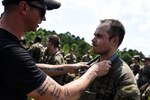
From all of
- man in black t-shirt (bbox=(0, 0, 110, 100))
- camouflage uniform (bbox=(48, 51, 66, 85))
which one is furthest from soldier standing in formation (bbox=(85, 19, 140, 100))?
camouflage uniform (bbox=(48, 51, 66, 85))

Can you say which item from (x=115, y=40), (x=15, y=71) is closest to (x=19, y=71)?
(x=15, y=71)

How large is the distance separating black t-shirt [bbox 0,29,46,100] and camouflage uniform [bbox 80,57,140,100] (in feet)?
4.03

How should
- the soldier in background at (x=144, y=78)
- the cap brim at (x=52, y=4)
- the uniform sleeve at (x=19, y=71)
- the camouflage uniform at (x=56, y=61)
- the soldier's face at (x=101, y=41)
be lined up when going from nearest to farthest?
the uniform sleeve at (x=19, y=71), the cap brim at (x=52, y=4), the soldier's face at (x=101, y=41), the camouflage uniform at (x=56, y=61), the soldier in background at (x=144, y=78)

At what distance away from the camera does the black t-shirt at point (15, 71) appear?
9.16ft

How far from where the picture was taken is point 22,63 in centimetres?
280

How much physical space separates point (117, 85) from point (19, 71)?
1.44 m

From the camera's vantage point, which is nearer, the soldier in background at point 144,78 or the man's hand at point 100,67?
the man's hand at point 100,67

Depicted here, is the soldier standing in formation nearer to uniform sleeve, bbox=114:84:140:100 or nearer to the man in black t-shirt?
uniform sleeve, bbox=114:84:140:100

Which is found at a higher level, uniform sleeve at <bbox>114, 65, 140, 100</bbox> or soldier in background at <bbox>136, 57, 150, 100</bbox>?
uniform sleeve at <bbox>114, 65, 140, 100</bbox>

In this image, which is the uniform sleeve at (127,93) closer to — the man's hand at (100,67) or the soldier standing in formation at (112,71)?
the soldier standing in formation at (112,71)

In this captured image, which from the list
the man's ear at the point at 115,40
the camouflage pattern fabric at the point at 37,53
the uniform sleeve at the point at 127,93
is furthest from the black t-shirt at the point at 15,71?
the camouflage pattern fabric at the point at 37,53

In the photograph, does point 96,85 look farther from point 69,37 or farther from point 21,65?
point 69,37

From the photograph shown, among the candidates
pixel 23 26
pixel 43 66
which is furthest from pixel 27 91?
pixel 43 66

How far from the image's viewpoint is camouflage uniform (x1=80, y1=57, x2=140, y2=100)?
3896mm
